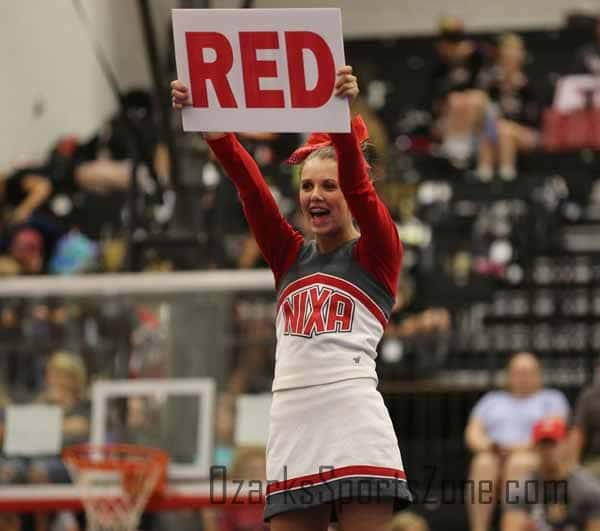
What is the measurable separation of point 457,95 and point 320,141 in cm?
774

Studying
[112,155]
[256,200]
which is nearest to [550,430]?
[256,200]

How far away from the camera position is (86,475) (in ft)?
24.0

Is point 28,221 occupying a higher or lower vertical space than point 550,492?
higher

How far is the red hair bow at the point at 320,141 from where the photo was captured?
3.77 metres

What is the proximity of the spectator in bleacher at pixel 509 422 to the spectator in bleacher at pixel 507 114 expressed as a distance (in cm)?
322

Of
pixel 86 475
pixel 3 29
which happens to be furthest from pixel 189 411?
pixel 3 29

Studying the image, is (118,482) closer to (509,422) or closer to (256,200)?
(509,422)

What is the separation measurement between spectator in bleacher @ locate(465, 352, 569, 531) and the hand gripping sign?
468cm

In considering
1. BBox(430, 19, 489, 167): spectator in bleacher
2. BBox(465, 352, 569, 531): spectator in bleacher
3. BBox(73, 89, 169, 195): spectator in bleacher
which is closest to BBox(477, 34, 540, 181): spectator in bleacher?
BBox(430, 19, 489, 167): spectator in bleacher

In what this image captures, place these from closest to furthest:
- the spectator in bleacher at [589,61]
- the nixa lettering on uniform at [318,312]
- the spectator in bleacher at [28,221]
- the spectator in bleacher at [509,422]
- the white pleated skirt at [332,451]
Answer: the white pleated skirt at [332,451] → the nixa lettering on uniform at [318,312] → the spectator in bleacher at [509,422] → the spectator in bleacher at [28,221] → the spectator in bleacher at [589,61]

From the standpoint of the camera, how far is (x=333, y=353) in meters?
3.54

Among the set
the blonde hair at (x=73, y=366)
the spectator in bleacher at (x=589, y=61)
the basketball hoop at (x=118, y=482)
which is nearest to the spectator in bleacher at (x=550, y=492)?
the basketball hoop at (x=118, y=482)

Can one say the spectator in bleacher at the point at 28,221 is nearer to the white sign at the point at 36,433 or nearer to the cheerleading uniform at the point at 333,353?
the white sign at the point at 36,433

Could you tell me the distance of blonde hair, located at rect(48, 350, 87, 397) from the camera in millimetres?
7609
